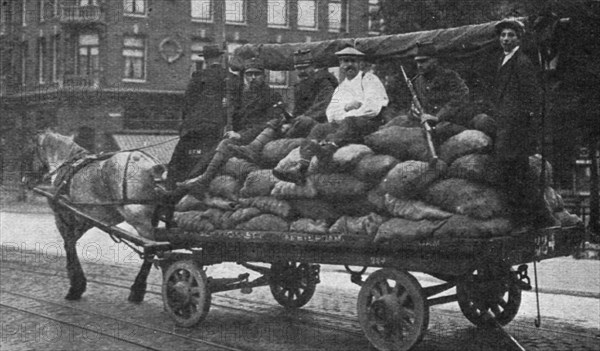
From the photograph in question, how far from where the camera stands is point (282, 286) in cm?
1023

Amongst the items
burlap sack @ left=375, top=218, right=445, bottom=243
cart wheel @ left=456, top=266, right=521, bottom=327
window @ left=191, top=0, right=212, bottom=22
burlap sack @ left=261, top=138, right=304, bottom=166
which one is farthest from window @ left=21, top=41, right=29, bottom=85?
burlap sack @ left=375, top=218, right=445, bottom=243

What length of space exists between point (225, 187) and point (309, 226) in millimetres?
1479

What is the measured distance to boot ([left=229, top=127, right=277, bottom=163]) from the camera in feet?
28.8

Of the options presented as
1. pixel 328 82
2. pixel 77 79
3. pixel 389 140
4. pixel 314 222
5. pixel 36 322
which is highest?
pixel 77 79

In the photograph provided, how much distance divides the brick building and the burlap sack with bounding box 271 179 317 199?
27436 mm

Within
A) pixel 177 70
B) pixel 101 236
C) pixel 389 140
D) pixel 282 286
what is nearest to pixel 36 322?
pixel 282 286

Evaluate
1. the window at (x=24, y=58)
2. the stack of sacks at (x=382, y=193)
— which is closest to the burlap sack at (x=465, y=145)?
the stack of sacks at (x=382, y=193)

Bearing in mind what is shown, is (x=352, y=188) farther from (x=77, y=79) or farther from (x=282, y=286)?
(x=77, y=79)

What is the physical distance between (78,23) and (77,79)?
8.28ft

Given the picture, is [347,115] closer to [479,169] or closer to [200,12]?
[479,169]

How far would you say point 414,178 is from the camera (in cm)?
714

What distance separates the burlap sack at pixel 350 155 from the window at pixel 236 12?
26652mm

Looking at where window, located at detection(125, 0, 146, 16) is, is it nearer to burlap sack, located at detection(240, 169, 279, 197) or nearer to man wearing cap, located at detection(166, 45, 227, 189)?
man wearing cap, located at detection(166, 45, 227, 189)

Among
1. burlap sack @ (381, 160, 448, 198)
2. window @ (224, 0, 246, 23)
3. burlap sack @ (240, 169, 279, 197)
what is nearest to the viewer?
burlap sack @ (381, 160, 448, 198)
